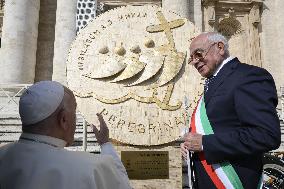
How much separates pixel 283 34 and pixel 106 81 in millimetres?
14725

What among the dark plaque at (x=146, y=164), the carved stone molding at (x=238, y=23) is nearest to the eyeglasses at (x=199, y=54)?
the dark plaque at (x=146, y=164)

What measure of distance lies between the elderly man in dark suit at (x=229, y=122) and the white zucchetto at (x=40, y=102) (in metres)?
0.85

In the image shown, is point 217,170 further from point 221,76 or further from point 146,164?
point 146,164

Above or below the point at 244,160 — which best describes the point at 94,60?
above

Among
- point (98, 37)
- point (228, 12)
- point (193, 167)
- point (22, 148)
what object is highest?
point (228, 12)

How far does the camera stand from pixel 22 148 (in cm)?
179

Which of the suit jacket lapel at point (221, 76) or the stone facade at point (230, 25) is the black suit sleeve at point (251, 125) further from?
the stone facade at point (230, 25)

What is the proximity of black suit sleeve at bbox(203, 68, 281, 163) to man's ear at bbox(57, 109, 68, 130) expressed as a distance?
2.68 feet

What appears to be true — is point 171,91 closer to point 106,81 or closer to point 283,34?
point 106,81

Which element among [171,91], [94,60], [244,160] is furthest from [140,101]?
[244,160]

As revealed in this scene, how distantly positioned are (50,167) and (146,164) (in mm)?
1817

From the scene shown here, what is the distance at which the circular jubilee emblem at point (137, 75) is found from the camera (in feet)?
10.8

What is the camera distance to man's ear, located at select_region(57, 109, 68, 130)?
73.2 inches

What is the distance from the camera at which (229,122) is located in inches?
86.6
